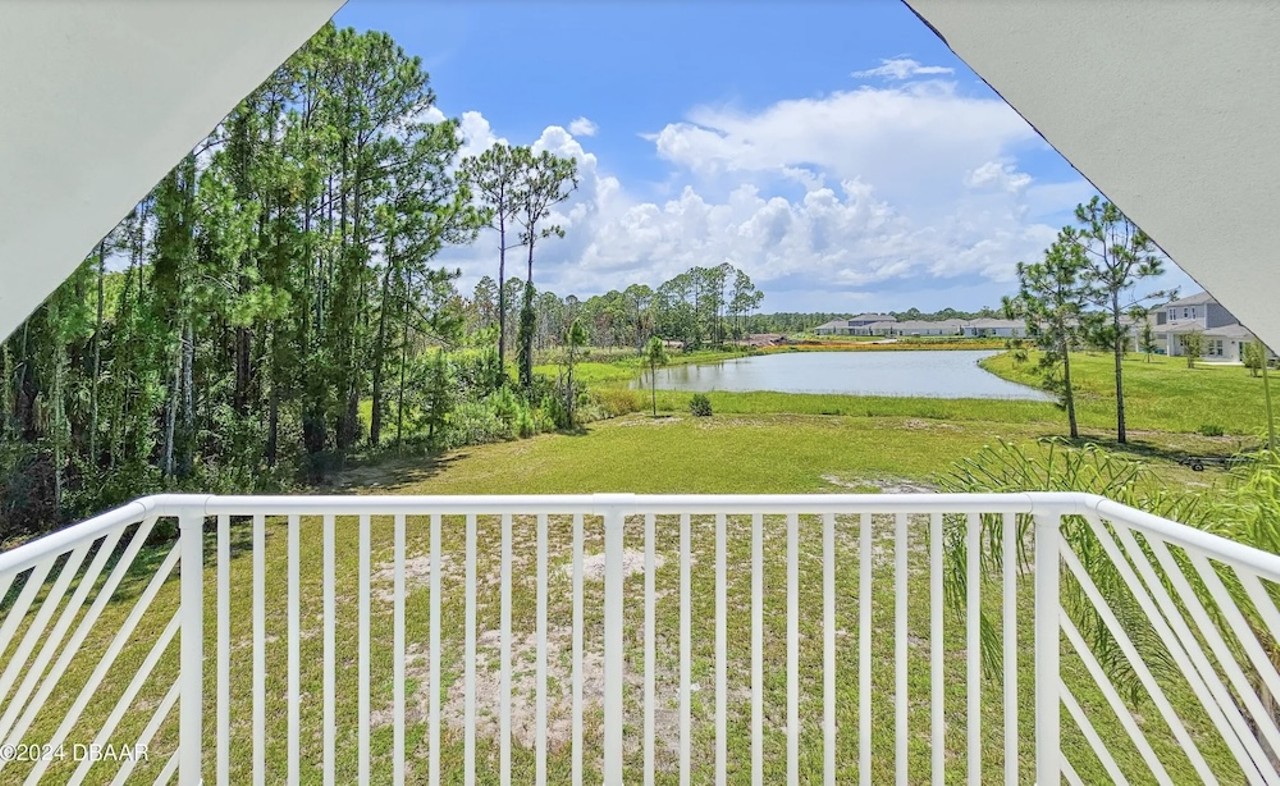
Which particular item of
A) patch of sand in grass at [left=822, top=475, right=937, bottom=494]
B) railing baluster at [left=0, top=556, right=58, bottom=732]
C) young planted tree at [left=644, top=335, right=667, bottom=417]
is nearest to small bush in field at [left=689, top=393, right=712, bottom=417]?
young planted tree at [left=644, top=335, right=667, bottom=417]

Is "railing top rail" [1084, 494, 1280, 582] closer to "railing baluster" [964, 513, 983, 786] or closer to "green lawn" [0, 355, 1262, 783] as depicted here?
"railing baluster" [964, 513, 983, 786]

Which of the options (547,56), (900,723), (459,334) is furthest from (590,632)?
(547,56)

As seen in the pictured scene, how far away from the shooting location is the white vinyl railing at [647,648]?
1.14 m

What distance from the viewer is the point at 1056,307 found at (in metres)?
2.90

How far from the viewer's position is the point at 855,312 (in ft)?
11.6

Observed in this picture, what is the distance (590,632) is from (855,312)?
235 cm

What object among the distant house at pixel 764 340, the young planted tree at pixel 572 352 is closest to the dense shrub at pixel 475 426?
the young planted tree at pixel 572 352

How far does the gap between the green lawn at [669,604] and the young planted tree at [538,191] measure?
1140 millimetres

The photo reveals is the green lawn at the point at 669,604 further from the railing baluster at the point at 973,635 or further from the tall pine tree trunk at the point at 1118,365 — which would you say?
the railing baluster at the point at 973,635

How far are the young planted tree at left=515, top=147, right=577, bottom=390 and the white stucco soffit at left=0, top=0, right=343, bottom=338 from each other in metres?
2.16

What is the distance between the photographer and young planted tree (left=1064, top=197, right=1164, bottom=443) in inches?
105

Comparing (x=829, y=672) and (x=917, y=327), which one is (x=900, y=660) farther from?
(x=917, y=327)

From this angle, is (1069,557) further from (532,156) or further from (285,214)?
(285,214)

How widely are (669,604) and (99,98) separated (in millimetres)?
2403
